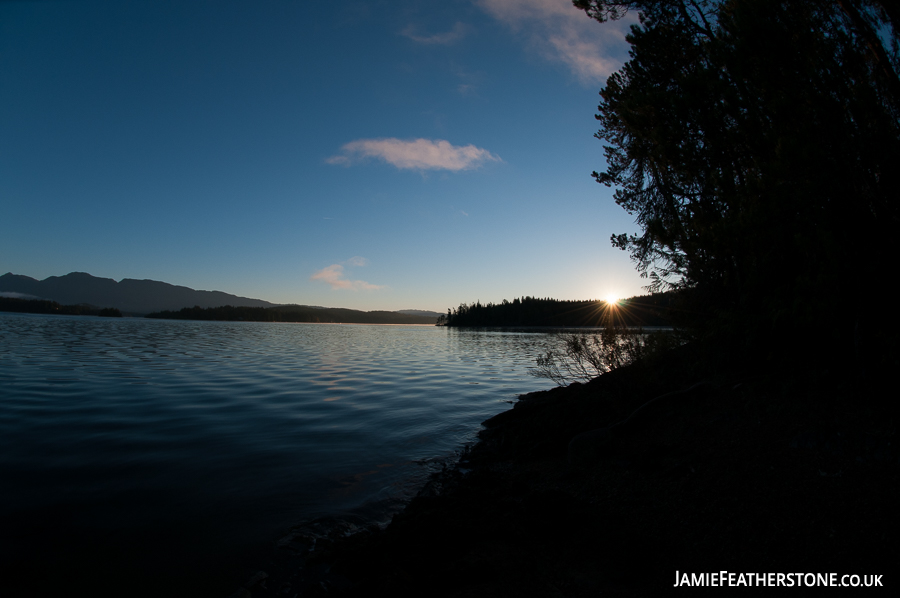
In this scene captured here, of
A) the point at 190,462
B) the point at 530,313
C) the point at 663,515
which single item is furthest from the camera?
the point at 530,313

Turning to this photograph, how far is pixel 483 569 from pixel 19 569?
5.10 meters

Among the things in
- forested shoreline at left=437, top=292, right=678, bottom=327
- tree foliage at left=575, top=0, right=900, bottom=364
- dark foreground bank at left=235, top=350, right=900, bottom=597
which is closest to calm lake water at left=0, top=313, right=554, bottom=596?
dark foreground bank at left=235, top=350, right=900, bottom=597

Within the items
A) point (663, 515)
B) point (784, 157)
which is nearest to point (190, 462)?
point (663, 515)

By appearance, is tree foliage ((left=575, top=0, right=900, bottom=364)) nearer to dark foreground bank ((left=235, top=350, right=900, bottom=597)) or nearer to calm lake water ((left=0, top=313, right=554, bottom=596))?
dark foreground bank ((left=235, top=350, right=900, bottom=597))

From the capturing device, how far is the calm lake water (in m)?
4.99

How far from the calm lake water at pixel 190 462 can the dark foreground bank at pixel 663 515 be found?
95cm

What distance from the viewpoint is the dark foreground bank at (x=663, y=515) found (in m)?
4.02

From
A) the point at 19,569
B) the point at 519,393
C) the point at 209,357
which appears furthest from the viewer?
the point at 209,357

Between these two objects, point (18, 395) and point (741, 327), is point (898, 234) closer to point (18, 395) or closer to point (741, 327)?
point (741, 327)

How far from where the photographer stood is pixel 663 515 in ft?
16.7

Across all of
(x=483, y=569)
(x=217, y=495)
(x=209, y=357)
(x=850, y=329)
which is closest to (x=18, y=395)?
(x=217, y=495)

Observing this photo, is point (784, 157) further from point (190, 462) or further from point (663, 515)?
point (190, 462)

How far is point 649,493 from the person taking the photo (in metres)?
5.70

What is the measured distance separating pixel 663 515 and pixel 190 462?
8257 millimetres
